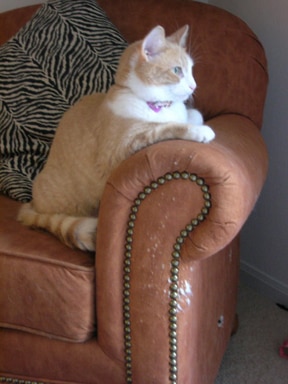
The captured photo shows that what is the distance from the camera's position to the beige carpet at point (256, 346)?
1.50 m

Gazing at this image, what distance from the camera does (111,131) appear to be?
1229mm

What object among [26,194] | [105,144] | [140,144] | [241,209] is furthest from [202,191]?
[26,194]

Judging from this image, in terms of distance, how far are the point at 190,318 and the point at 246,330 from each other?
2.19 ft

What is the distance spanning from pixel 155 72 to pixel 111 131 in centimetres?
17

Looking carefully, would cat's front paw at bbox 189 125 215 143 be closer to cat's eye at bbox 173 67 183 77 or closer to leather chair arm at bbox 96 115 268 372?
leather chair arm at bbox 96 115 268 372

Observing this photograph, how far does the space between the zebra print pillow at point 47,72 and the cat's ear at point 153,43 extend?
1.22 ft

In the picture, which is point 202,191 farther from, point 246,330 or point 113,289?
point 246,330

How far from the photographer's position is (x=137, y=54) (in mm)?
1254

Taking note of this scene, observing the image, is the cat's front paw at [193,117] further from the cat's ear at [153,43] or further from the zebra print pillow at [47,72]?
the zebra print pillow at [47,72]

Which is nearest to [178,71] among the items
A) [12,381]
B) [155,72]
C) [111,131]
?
[155,72]

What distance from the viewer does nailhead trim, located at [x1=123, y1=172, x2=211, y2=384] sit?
100 centimetres

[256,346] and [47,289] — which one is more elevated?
[47,289]

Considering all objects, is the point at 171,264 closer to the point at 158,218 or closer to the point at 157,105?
the point at 158,218

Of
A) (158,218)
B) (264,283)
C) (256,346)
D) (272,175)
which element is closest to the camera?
(158,218)
